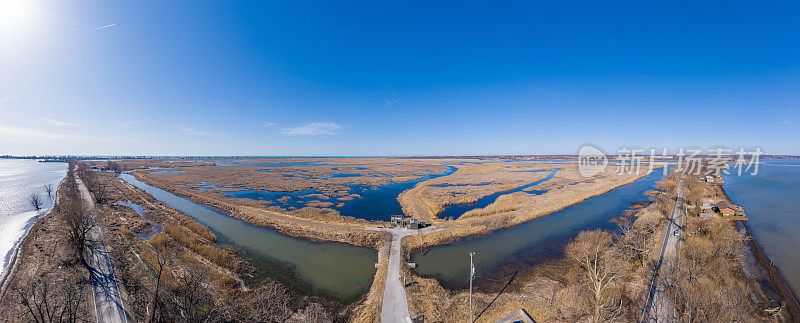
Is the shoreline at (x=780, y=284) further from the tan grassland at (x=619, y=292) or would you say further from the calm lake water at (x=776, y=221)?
the tan grassland at (x=619, y=292)

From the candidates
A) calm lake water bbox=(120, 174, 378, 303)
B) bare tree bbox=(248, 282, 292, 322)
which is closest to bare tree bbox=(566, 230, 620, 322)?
calm lake water bbox=(120, 174, 378, 303)

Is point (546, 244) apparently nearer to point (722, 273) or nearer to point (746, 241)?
point (722, 273)

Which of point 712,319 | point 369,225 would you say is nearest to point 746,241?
point 712,319

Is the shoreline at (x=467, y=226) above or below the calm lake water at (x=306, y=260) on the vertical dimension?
above

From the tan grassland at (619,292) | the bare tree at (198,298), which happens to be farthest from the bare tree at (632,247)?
the bare tree at (198,298)

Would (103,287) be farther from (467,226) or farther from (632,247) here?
(632,247)

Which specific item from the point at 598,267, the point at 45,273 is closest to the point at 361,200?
the point at 45,273
